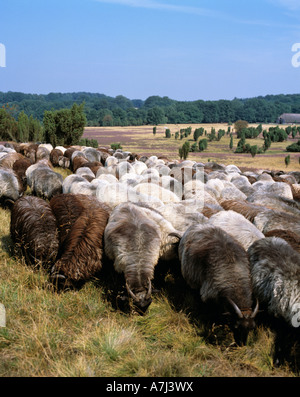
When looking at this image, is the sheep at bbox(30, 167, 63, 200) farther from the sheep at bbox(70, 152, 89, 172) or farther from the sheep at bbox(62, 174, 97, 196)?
the sheep at bbox(70, 152, 89, 172)

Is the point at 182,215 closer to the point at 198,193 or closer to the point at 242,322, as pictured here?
the point at 198,193

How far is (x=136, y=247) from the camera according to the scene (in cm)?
610

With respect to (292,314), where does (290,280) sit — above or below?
above

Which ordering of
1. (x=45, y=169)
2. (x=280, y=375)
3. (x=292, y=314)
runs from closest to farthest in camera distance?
(x=280, y=375) < (x=292, y=314) < (x=45, y=169)

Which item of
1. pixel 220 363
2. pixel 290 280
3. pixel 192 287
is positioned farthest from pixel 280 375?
pixel 192 287

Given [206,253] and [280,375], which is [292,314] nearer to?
[280,375]

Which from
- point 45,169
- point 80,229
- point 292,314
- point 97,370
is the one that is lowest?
point 97,370

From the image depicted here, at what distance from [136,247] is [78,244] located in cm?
125

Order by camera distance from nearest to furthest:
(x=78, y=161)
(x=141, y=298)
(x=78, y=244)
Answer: (x=141, y=298)
(x=78, y=244)
(x=78, y=161)

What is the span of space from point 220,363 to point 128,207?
366 centimetres

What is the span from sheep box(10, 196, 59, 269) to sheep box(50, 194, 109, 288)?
19 centimetres

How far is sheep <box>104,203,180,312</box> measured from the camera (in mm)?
5703

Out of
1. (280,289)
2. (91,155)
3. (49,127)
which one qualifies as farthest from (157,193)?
(49,127)
